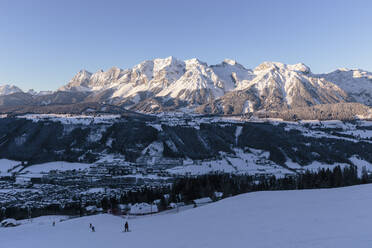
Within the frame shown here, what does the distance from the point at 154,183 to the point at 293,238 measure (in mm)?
131028

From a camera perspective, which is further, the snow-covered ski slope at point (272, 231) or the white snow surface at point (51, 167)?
the white snow surface at point (51, 167)

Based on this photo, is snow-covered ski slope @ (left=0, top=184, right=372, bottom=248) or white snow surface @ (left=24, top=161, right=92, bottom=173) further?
white snow surface @ (left=24, top=161, right=92, bottom=173)

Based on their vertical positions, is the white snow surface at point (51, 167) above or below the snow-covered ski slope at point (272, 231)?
below

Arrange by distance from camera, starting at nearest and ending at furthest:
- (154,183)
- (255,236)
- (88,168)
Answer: (255,236) < (154,183) < (88,168)

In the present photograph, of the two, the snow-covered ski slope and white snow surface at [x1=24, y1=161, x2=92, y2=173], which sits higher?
the snow-covered ski slope

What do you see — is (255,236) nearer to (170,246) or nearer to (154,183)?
(170,246)

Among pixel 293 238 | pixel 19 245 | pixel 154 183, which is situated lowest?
pixel 154 183

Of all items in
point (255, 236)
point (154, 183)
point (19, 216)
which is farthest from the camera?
point (154, 183)

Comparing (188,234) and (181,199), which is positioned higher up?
(188,234)

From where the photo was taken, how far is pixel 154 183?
490ft

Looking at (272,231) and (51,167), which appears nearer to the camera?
(272,231)

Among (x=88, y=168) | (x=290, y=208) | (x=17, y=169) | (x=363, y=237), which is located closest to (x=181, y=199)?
(x=290, y=208)

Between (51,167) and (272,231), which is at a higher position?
(272,231)

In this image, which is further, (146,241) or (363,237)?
(146,241)
